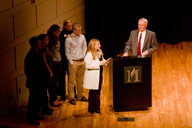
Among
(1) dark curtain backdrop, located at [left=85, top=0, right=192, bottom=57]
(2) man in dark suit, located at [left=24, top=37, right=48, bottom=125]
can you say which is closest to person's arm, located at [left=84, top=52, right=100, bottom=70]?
(2) man in dark suit, located at [left=24, top=37, right=48, bottom=125]

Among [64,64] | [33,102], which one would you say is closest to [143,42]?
[64,64]

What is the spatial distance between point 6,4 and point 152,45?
104 inches

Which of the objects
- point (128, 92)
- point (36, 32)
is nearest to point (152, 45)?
point (128, 92)

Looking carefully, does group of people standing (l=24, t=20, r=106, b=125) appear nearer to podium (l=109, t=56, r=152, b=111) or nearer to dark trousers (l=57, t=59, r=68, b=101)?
dark trousers (l=57, t=59, r=68, b=101)

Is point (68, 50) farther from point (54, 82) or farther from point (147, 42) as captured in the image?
point (147, 42)

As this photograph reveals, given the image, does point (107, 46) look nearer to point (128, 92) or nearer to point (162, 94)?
point (162, 94)

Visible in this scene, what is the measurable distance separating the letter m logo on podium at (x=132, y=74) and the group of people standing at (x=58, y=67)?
424 millimetres

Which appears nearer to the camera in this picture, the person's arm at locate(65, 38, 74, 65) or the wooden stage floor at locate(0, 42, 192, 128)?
the wooden stage floor at locate(0, 42, 192, 128)

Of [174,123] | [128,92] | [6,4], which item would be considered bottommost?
[174,123]

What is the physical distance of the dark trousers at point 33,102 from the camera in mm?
6473

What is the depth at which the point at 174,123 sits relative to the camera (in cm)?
660

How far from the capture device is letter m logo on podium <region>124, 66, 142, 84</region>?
6.78m

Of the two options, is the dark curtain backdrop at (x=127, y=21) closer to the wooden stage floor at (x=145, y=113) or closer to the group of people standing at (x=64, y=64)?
the wooden stage floor at (x=145, y=113)

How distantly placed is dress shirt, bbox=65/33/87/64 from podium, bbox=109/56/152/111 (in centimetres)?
67
